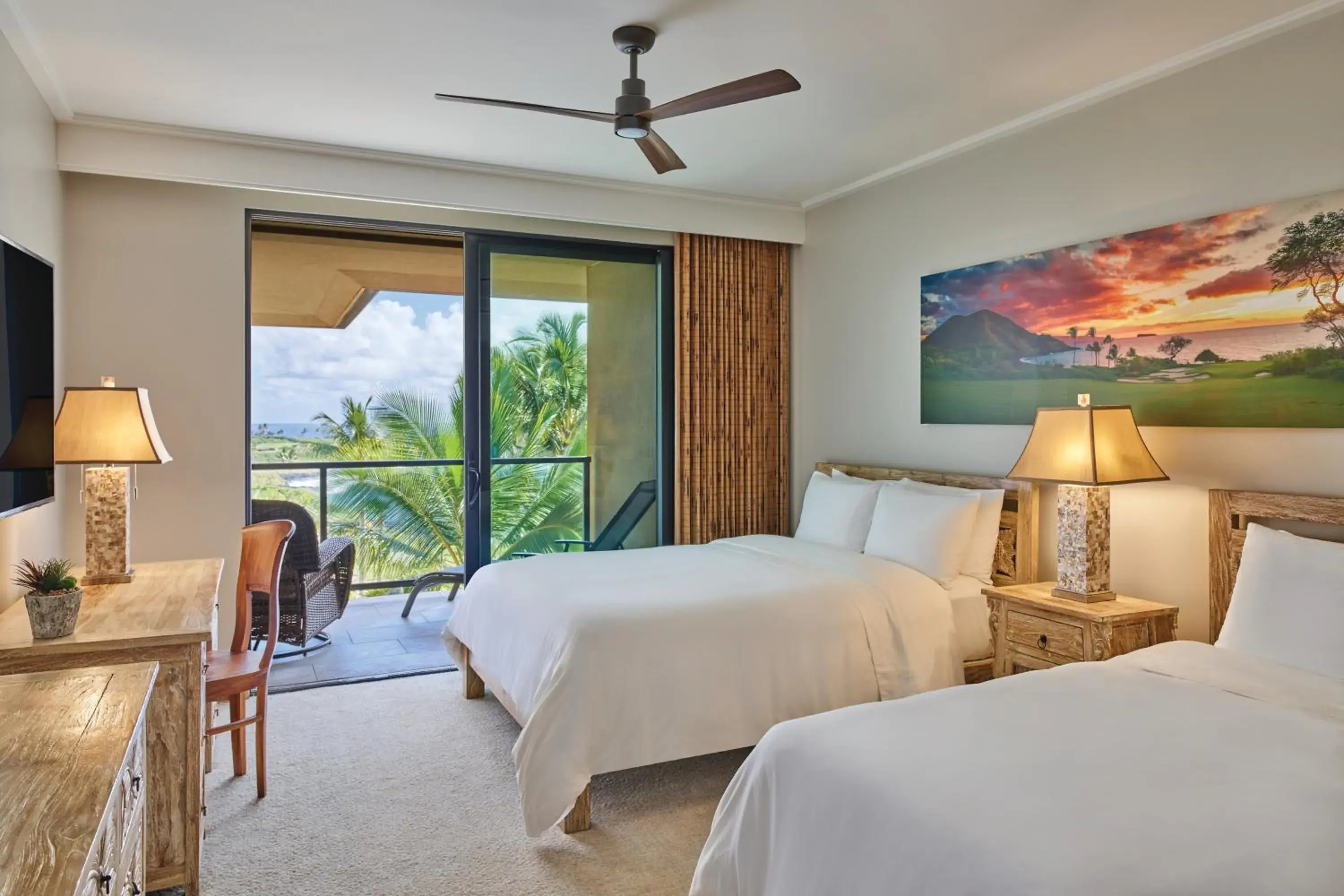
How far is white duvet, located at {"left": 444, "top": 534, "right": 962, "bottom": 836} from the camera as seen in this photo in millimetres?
2809

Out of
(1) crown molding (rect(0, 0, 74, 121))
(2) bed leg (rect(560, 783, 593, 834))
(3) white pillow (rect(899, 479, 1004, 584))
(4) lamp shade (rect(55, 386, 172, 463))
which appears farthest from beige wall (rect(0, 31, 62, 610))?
(3) white pillow (rect(899, 479, 1004, 584))

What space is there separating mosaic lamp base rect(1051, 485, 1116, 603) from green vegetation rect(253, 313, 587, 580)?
2.78m

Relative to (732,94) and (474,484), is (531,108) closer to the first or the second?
(732,94)

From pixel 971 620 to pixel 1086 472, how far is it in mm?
867

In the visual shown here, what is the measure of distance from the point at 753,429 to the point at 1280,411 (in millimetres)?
2967

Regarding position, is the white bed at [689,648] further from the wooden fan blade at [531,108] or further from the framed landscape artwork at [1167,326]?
the wooden fan blade at [531,108]

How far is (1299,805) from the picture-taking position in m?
1.56

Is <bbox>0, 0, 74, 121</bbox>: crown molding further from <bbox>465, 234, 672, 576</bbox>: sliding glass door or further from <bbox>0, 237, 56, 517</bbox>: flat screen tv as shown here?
<bbox>465, 234, 672, 576</bbox>: sliding glass door

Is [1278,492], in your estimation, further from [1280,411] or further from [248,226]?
[248,226]

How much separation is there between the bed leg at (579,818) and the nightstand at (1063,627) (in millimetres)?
1676

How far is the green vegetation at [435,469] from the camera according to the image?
4.96 metres

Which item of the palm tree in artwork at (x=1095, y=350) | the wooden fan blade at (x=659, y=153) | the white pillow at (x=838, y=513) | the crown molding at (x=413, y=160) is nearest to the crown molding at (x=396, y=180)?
the crown molding at (x=413, y=160)

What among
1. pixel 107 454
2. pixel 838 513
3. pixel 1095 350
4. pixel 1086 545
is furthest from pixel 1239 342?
pixel 107 454

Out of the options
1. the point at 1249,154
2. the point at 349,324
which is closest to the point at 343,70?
the point at 1249,154
